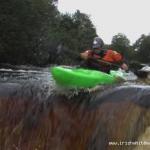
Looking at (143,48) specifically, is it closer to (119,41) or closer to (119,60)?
(119,41)

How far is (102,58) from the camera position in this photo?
1124 centimetres

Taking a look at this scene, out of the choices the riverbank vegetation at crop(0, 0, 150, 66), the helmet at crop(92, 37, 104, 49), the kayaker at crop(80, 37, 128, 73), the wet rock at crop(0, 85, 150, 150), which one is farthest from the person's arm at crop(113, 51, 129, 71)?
the riverbank vegetation at crop(0, 0, 150, 66)

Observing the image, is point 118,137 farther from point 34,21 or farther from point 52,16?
point 52,16

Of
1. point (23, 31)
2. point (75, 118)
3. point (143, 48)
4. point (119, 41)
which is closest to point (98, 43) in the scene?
point (75, 118)

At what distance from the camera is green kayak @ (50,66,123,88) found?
979 cm

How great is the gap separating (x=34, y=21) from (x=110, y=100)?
123ft

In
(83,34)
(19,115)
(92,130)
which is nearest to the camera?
(92,130)

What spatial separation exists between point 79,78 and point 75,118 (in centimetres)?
107

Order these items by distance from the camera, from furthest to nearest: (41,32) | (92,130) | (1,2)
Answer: (41,32) < (1,2) < (92,130)

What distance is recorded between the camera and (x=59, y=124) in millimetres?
9031

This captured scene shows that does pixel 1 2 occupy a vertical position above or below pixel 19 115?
above

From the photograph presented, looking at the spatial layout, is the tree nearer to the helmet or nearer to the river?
the helmet

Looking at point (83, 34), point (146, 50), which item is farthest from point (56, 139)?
point (83, 34)

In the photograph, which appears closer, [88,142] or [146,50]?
[88,142]
